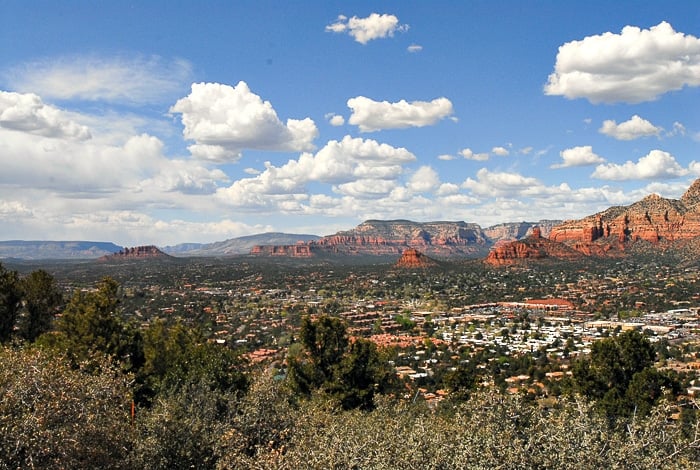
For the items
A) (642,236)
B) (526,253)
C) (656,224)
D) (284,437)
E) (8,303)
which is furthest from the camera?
(526,253)

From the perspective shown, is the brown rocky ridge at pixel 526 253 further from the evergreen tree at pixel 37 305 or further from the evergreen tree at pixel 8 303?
the evergreen tree at pixel 8 303

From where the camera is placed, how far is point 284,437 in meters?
16.8

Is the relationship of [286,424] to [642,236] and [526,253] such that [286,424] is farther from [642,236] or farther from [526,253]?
[642,236]

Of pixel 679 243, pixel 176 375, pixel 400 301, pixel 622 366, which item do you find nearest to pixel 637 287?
pixel 400 301

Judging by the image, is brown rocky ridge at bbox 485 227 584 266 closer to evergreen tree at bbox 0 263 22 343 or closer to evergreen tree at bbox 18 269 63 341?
evergreen tree at bbox 18 269 63 341

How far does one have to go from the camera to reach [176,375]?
25.8 meters

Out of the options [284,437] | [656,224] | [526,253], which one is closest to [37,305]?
[284,437]

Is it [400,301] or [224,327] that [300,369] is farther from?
[400,301]

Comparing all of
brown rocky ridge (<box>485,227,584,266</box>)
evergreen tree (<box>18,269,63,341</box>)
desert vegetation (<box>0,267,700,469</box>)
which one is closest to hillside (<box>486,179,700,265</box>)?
brown rocky ridge (<box>485,227,584,266</box>)

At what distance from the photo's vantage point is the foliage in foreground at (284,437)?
12.1m

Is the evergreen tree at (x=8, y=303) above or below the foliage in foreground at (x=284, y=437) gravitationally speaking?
above

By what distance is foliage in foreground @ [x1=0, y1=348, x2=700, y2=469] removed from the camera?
1209cm

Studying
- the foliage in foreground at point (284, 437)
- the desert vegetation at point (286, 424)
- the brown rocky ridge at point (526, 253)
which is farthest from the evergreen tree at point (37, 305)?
the brown rocky ridge at point (526, 253)

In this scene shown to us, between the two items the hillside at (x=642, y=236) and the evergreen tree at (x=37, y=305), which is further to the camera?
the hillside at (x=642, y=236)
